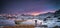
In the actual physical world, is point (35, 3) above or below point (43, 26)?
above

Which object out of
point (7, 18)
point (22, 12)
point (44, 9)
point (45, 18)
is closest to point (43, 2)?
point (44, 9)

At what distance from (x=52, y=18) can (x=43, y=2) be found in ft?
1.28

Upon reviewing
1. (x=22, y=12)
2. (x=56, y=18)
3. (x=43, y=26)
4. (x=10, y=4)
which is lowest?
(x=43, y=26)

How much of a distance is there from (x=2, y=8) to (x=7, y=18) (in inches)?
9.4

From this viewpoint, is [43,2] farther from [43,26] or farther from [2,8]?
[2,8]

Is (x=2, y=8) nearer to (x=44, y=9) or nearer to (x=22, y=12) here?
(x=22, y=12)

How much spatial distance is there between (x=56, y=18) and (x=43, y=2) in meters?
0.43

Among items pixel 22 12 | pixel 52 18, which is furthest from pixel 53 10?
pixel 22 12

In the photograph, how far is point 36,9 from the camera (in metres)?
2.51

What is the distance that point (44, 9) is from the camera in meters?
2.50

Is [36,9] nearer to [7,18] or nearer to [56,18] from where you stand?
[56,18]

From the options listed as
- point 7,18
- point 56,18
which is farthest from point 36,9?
point 7,18

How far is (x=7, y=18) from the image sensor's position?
2486 millimetres

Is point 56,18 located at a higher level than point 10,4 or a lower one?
lower
